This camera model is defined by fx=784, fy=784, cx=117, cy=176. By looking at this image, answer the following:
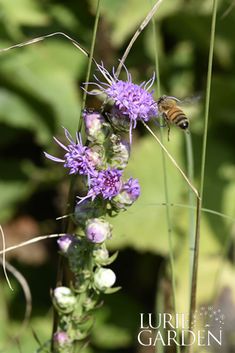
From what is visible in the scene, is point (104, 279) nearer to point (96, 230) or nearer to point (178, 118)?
point (96, 230)

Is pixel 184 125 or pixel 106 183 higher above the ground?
pixel 184 125

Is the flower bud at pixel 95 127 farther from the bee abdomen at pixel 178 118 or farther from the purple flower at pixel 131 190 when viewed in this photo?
the bee abdomen at pixel 178 118

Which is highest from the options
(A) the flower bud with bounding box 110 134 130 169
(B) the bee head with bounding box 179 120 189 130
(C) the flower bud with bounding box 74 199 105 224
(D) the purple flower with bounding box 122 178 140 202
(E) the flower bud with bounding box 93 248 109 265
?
(B) the bee head with bounding box 179 120 189 130

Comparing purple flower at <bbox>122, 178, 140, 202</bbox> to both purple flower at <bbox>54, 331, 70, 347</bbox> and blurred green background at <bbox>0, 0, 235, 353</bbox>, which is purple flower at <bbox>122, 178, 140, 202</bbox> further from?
blurred green background at <bbox>0, 0, 235, 353</bbox>

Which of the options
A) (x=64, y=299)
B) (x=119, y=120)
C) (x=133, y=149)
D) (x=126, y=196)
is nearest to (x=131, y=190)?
(x=126, y=196)

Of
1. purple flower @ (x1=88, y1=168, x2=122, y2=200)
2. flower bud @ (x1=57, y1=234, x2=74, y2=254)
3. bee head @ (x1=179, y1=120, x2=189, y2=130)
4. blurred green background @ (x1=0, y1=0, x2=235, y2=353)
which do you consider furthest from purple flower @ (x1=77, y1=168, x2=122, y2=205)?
blurred green background @ (x1=0, y1=0, x2=235, y2=353)

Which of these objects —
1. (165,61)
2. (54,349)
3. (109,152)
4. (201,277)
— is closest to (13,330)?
(201,277)
